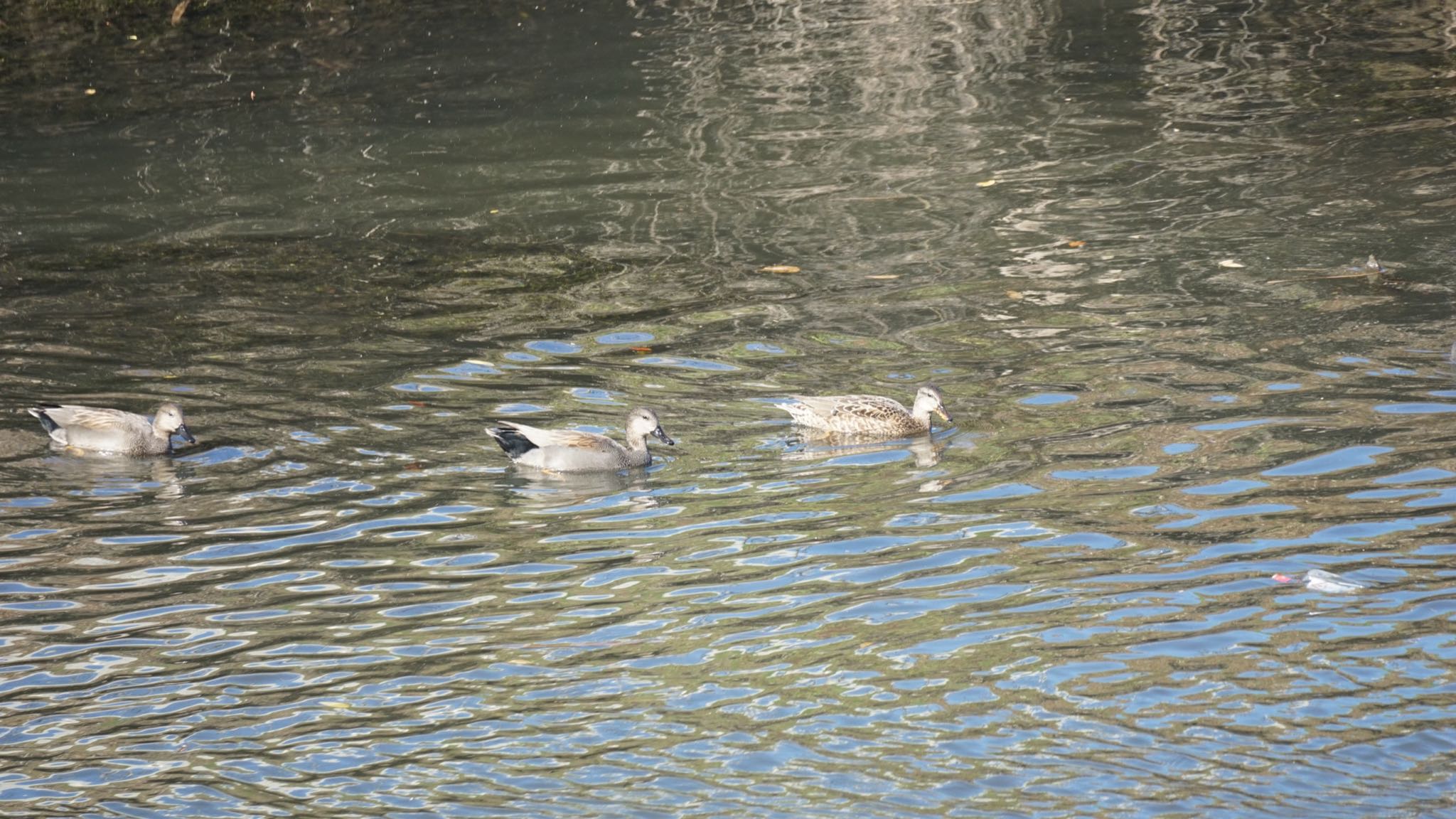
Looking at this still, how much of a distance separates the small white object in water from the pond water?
78mm

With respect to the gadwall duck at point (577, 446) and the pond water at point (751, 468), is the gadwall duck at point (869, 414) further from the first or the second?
the gadwall duck at point (577, 446)

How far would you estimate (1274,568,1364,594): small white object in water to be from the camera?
8195 millimetres

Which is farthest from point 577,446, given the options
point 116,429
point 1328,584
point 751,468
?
point 1328,584

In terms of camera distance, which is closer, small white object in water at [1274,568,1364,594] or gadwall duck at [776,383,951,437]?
small white object in water at [1274,568,1364,594]

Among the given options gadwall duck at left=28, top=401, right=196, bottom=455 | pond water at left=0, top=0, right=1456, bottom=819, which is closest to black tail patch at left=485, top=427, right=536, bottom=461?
pond water at left=0, top=0, right=1456, bottom=819

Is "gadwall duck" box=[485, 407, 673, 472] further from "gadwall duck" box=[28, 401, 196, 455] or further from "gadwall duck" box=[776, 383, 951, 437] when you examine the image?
"gadwall duck" box=[28, 401, 196, 455]

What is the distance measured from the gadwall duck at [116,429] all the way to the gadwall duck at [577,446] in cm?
217

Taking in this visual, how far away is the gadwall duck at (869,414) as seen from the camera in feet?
36.8

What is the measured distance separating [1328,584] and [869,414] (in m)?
3.72

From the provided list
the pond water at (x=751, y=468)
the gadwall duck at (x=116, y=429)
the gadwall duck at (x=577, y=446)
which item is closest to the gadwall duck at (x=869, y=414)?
the pond water at (x=751, y=468)

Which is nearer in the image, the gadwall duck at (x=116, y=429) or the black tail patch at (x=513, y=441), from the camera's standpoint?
the black tail patch at (x=513, y=441)

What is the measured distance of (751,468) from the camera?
10906mm

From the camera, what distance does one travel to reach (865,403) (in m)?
11.3

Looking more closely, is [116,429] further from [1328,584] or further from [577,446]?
[1328,584]
